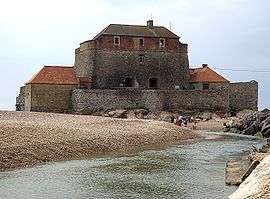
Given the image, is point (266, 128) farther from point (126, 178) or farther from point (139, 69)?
point (126, 178)

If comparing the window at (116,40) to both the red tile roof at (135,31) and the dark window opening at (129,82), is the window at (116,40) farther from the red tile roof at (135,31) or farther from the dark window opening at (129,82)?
the dark window opening at (129,82)

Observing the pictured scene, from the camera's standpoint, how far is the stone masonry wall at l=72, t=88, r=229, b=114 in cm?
5266

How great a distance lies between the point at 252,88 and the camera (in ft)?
197

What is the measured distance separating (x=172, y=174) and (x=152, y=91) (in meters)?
34.4

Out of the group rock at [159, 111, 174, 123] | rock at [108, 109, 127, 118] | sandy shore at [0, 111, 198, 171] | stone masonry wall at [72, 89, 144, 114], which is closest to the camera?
sandy shore at [0, 111, 198, 171]

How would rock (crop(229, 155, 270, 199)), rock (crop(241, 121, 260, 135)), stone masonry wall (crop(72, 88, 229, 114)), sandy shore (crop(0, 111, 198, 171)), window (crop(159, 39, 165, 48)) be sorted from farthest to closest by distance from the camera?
window (crop(159, 39, 165, 48)) → stone masonry wall (crop(72, 88, 229, 114)) → rock (crop(241, 121, 260, 135)) → sandy shore (crop(0, 111, 198, 171)) → rock (crop(229, 155, 270, 199))

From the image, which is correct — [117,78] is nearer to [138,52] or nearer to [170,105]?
[138,52]

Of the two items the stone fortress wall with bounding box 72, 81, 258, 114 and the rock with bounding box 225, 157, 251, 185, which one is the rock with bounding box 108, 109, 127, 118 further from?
the rock with bounding box 225, 157, 251, 185

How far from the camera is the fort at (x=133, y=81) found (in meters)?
52.9

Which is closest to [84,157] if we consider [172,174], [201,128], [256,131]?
[172,174]

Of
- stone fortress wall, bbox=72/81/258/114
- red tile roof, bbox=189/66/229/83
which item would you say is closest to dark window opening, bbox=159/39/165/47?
red tile roof, bbox=189/66/229/83

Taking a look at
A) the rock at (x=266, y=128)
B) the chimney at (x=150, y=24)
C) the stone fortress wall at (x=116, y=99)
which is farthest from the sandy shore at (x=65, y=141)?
the chimney at (x=150, y=24)

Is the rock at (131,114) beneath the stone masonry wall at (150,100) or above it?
beneath

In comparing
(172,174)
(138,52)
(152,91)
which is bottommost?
(172,174)
